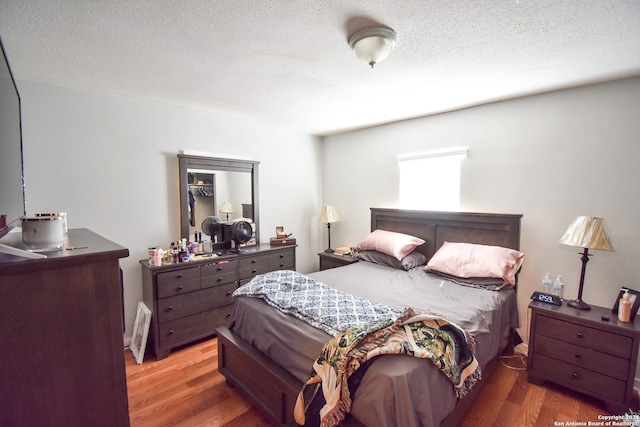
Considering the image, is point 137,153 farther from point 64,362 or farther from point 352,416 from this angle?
point 352,416

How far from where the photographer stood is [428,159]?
10.6 ft

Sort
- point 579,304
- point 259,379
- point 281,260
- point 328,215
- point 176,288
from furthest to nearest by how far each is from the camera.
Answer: point 328,215
point 281,260
point 176,288
point 579,304
point 259,379

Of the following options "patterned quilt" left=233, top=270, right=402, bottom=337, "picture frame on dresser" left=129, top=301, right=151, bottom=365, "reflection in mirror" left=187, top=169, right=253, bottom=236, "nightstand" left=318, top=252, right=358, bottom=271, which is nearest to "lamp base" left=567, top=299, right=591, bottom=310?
"patterned quilt" left=233, top=270, right=402, bottom=337

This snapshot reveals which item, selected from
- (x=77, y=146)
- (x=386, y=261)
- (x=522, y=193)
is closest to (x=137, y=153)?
(x=77, y=146)

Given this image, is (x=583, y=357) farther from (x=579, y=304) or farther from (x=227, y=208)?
(x=227, y=208)

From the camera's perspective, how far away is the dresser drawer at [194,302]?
8.50 feet

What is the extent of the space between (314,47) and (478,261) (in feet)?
7.08

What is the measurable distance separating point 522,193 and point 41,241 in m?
3.25

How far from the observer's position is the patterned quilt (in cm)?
168

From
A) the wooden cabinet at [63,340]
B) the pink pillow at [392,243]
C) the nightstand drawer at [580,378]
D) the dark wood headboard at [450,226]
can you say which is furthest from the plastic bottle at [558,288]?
the wooden cabinet at [63,340]

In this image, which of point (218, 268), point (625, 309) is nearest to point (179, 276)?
point (218, 268)

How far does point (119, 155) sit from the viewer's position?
2.68m

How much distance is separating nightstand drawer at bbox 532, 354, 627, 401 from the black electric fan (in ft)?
9.22

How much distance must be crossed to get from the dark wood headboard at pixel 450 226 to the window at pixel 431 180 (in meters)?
0.14
